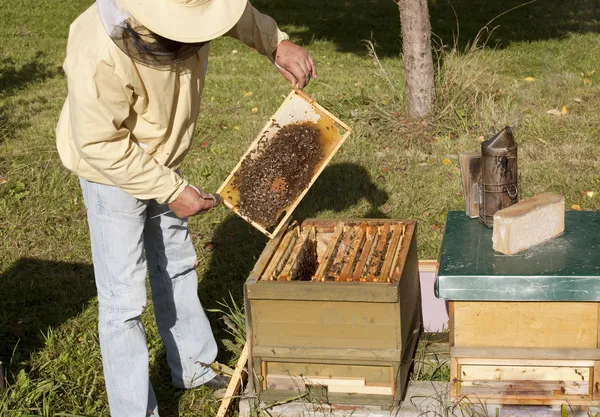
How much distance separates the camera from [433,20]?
36.4ft

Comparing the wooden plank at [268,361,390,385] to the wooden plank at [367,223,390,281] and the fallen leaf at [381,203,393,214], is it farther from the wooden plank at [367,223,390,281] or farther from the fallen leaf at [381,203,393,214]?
the fallen leaf at [381,203,393,214]

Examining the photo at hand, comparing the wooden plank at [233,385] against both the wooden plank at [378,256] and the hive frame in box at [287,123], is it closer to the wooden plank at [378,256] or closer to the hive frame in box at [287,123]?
the hive frame in box at [287,123]

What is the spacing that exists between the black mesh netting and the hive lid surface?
3.76 ft

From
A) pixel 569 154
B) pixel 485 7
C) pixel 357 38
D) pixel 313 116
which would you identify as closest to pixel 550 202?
pixel 313 116

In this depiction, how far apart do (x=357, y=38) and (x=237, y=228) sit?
6071 mm

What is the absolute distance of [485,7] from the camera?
11859mm

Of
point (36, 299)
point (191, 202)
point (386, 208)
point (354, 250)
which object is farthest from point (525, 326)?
point (36, 299)

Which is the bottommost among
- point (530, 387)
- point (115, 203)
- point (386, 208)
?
point (386, 208)

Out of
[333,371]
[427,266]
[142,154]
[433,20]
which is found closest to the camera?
[142,154]

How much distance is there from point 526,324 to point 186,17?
1516mm

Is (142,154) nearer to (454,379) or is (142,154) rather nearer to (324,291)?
(324,291)

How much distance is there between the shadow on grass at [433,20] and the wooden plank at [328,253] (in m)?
6.68

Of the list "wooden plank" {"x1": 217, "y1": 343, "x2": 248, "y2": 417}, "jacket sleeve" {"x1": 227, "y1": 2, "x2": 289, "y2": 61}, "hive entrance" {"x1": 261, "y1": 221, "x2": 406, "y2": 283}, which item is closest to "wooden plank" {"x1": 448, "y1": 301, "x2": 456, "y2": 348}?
"hive entrance" {"x1": 261, "y1": 221, "x2": 406, "y2": 283}

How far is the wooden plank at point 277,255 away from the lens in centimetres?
302
